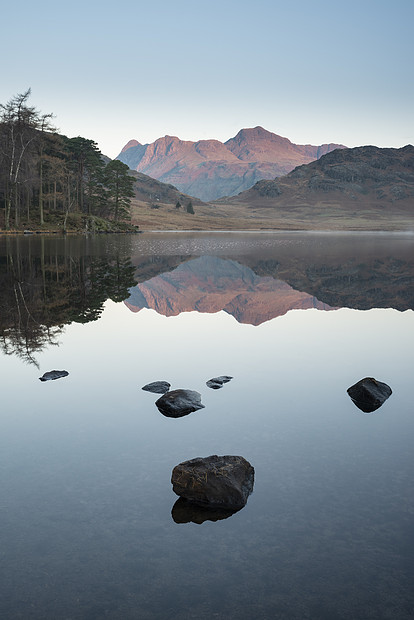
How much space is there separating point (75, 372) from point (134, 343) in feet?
12.1

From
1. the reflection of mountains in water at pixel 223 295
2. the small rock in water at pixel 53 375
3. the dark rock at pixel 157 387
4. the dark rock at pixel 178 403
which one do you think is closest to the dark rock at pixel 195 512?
the dark rock at pixel 178 403

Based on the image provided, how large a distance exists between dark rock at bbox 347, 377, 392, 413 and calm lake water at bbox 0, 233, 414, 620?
193 millimetres

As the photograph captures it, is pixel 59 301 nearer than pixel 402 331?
No

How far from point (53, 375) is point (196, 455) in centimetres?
531

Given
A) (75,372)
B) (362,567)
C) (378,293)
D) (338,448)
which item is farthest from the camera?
(378,293)

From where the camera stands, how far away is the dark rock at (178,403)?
31.8 ft

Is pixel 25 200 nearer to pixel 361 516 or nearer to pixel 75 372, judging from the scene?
pixel 75 372

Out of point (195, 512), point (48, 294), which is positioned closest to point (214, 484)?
point (195, 512)

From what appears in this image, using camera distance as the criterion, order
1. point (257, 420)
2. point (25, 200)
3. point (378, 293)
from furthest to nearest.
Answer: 1. point (25, 200)
2. point (378, 293)
3. point (257, 420)

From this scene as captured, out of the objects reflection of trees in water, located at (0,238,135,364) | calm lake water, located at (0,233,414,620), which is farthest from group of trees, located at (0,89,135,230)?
calm lake water, located at (0,233,414,620)

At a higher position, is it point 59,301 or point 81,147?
point 81,147

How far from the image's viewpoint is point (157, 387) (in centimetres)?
1101

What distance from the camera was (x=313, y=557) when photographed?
17.7 ft

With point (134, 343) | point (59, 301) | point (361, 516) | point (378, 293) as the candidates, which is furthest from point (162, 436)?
→ point (378, 293)
